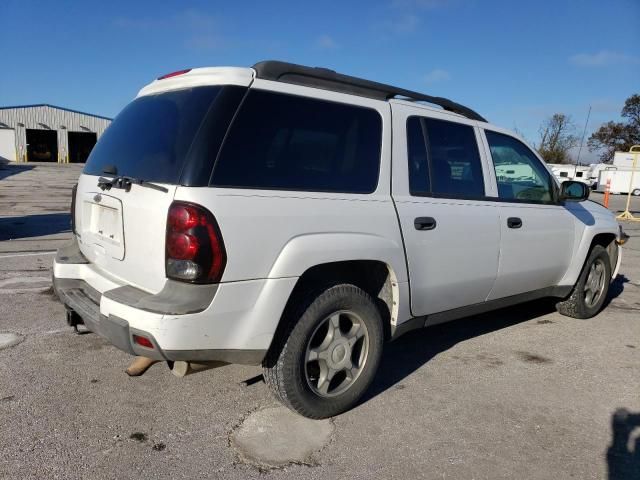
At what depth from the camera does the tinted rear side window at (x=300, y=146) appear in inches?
98.8

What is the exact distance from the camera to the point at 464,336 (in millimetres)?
4609

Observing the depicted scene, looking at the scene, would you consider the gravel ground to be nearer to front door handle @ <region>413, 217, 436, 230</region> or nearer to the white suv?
the white suv

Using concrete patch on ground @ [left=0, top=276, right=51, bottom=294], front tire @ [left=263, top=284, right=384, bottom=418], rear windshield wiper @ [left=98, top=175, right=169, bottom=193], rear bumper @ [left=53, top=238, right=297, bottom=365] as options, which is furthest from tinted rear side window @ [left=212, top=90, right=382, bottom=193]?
concrete patch on ground @ [left=0, top=276, right=51, bottom=294]

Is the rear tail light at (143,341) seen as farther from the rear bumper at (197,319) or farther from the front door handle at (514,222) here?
the front door handle at (514,222)

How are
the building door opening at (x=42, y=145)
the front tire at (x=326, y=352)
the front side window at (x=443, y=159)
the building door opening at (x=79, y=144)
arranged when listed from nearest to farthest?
the front tire at (x=326, y=352), the front side window at (x=443, y=159), the building door opening at (x=42, y=145), the building door opening at (x=79, y=144)

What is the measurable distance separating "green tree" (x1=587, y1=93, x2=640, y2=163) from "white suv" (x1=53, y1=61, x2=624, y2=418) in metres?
72.1

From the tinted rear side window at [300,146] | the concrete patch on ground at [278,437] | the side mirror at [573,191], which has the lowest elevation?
the concrete patch on ground at [278,437]

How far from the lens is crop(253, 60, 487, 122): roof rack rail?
274cm

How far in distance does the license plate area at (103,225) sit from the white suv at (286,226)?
0.04ft

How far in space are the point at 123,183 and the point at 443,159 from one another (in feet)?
6.95

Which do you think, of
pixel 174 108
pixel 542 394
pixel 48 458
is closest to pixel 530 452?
pixel 542 394

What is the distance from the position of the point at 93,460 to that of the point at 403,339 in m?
2.71

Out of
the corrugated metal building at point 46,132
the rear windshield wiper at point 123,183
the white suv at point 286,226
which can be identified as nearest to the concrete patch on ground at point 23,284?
the white suv at point 286,226

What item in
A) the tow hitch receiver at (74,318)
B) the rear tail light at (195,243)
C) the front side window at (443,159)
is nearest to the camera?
the rear tail light at (195,243)
